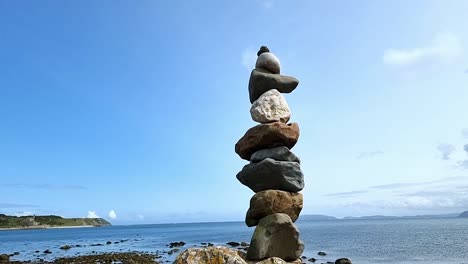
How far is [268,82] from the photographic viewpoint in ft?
39.9

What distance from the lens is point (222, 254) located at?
30.3 ft

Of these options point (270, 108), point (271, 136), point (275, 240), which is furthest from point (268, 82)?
point (275, 240)

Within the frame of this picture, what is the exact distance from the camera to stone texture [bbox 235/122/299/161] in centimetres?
1148

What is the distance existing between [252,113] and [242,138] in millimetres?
875

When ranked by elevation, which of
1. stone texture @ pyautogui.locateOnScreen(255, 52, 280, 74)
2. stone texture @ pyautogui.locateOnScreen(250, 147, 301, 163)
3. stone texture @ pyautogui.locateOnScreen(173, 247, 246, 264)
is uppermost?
stone texture @ pyautogui.locateOnScreen(255, 52, 280, 74)

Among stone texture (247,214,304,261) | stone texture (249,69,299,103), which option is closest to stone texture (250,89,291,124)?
stone texture (249,69,299,103)

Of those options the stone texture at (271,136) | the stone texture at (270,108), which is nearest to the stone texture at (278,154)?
the stone texture at (271,136)

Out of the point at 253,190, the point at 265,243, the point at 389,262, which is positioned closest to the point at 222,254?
the point at 265,243

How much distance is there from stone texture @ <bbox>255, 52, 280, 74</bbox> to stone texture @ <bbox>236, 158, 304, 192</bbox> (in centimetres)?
302

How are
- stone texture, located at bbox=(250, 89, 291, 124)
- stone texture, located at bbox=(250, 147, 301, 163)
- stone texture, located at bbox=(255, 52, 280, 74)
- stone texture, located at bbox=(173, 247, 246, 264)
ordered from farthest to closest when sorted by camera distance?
1. stone texture, located at bbox=(255, 52, 280, 74)
2. stone texture, located at bbox=(250, 89, 291, 124)
3. stone texture, located at bbox=(250, 147, 301, 163)
4. stone texture, located at bbox=(173, 247, 246, 264)

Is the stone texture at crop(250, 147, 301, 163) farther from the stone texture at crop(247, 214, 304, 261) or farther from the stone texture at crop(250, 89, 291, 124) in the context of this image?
the stone texture at crop(247, 214, 304, 261)

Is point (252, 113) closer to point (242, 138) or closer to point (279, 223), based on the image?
point (242, 138)

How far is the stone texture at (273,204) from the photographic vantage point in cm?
1112

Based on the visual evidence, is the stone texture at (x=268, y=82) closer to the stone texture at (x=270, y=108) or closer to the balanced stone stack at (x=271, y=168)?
the balanced stone stack at (x=271, y=168)
